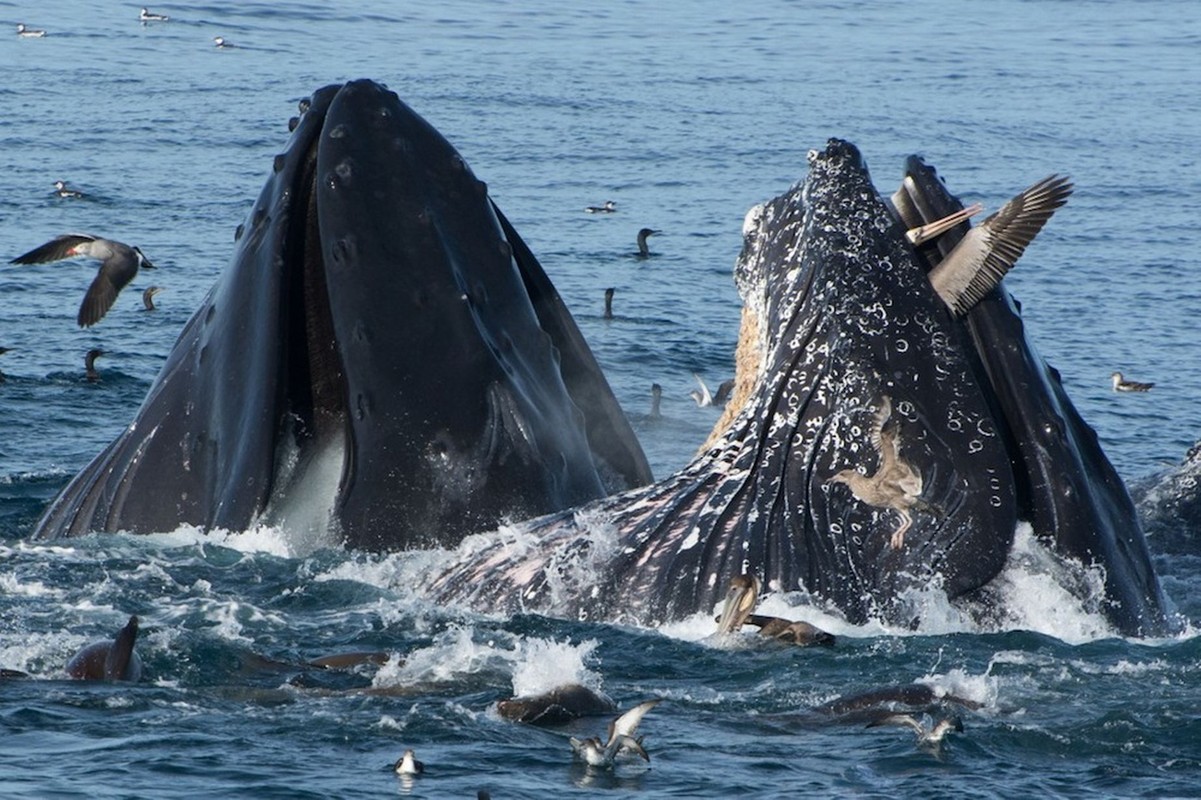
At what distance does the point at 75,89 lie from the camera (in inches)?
1474

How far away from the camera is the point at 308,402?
856cm

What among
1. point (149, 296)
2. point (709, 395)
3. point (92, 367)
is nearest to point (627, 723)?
point (709, 395)

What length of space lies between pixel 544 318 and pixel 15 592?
258 cm

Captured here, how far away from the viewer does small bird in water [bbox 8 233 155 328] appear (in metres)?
18.2

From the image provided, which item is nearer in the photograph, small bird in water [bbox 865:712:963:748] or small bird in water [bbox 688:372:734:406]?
small bird in water [bbox 865:712:963:748]

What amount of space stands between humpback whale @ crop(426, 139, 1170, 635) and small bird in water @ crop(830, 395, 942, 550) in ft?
0.04

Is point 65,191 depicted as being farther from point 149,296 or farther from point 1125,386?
point 1125,386

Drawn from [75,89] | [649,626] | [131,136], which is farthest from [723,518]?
[75,89]

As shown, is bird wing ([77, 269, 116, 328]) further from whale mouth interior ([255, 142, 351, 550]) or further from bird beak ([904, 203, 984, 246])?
bird beak ([904, 203, 984, 246])

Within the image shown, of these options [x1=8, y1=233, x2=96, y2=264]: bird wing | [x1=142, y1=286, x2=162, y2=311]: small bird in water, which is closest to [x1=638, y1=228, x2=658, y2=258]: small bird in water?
[x1=142, y1=286, x2=162, y2=311]: small bird in water

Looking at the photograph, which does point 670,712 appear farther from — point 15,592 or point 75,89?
point 75,89

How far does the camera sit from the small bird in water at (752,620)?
763 cm

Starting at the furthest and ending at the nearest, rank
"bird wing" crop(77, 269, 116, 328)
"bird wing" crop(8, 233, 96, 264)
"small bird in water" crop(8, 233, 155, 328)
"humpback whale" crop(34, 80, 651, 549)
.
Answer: "bird wing" crop(77, 269, 116, 328)
"small bird in water" crop(8, 233, 155, 328)
"bird wing" crop(8, 233, 96, 264)
"humpback whale" crop(34, 80, 651, 549)

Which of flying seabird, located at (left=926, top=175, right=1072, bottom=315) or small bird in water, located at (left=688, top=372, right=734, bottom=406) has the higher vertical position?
flying seabird, located at (left=926, top=175, right=1072, bottom=315)
